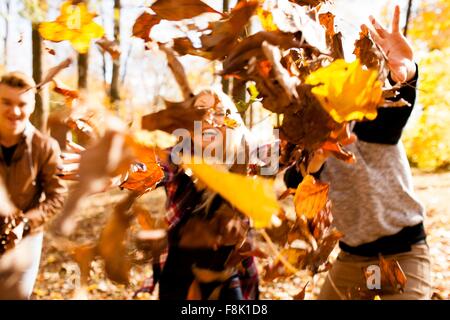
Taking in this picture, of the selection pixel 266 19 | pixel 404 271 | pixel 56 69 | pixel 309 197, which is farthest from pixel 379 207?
pixel 56 69

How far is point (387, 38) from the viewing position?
1.01m

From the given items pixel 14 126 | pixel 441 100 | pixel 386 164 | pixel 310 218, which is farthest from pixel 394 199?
pixel 441 100

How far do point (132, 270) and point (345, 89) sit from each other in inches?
146

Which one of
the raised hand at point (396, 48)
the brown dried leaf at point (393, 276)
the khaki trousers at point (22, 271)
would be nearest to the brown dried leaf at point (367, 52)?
the raised hand at point (396, 48)

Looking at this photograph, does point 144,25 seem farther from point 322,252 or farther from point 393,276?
point 393,276

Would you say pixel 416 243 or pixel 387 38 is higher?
pixel 387 38

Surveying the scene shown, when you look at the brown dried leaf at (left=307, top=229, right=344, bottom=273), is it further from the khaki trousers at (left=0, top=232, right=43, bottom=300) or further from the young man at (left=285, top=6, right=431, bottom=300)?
the khaki trousers at (left=0, top=232, right=43, bottom=300)

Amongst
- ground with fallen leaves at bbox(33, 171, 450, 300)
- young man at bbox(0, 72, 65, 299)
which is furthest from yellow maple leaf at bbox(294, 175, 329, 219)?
ground with fallen leaves at bbox(33, 171, 450, 300)

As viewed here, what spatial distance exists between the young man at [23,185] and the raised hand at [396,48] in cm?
131

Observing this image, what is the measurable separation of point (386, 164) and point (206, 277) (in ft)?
3.55

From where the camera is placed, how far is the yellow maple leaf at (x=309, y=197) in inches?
28.5

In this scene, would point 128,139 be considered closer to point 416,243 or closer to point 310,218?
point 310,218

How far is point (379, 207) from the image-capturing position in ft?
5.13

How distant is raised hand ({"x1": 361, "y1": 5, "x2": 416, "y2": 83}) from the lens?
990 mm
